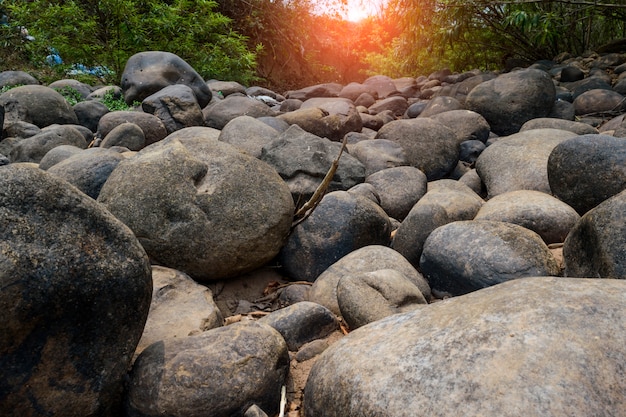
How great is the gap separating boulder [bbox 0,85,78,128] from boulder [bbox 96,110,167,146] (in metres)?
1.34

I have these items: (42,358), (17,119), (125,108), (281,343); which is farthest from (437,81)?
(42,358)

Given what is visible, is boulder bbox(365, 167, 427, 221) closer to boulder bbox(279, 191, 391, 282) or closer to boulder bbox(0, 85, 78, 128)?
boulder bbox(279, 191, 391, 282)

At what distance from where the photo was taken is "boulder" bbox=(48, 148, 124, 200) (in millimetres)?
4719

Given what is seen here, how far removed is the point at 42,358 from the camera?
216 centimetres

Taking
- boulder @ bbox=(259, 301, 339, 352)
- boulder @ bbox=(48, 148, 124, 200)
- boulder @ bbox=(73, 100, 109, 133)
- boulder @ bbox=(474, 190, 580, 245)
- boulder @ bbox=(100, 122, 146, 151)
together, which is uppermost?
boulder @ bbox=(474, 190, 580, 245)

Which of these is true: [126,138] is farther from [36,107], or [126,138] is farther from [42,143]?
[36,107]

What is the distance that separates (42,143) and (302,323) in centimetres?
517

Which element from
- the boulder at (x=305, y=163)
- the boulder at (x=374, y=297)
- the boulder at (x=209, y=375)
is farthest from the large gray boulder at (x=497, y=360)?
the boulder at (x=305, y=163)

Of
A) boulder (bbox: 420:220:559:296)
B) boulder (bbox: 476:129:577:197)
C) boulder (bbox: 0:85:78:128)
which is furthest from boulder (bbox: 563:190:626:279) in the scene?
boulder (bbox: 0:85:78:128)

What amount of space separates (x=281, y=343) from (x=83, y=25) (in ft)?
38.1

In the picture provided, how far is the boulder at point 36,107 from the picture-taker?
852 cm

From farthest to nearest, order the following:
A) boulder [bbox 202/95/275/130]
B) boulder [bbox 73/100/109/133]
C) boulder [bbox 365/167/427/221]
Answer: boulder [bbox 73/100/109/133] < boulder [bbox 202/95/275/130] < boulder [bbox 365/167/427/221]

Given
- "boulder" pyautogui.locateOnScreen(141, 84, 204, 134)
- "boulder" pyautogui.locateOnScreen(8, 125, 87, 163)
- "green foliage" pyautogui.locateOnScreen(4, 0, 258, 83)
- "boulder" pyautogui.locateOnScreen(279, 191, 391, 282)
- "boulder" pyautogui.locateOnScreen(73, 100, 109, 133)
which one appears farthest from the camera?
"green foliage" pyautogui.locateOnScreen(4, 0, 258, 83)

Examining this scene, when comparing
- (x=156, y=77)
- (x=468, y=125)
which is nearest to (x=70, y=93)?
(x=156, y=77)
